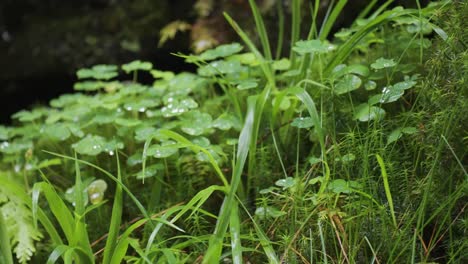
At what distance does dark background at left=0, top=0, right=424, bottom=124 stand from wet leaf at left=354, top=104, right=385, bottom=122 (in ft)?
6.46

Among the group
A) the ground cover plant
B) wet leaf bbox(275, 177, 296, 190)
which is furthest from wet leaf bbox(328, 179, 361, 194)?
wet leaf bbox(275, 177, 296, 190)

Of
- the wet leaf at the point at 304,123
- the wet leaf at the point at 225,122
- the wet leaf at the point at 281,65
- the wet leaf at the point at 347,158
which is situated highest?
the wet leaf at the point at 281,65

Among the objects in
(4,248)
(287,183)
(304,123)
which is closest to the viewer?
(4,248)

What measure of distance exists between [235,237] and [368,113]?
1.96ft

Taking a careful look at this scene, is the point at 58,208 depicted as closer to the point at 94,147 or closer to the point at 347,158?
the point at 94,147

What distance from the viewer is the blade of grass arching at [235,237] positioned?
136cm

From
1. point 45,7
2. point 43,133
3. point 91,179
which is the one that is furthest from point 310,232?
point 45,7

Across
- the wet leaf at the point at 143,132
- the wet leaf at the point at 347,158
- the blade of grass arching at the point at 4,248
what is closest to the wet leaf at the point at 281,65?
the wet leaf at the point at 143,132

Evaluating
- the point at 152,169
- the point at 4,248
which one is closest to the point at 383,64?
the point at 152,169

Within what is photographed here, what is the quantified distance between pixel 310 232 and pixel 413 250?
27 centimetres

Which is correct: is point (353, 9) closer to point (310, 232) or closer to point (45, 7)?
point (310, 232)

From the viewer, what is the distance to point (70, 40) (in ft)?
12.2

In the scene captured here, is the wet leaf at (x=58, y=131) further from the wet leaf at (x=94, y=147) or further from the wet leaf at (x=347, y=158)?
the wet leaf at (x=347, y=158)

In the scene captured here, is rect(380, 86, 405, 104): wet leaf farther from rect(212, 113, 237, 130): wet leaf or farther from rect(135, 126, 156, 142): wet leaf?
rect(135, 126, 156, 142): wet leaf
